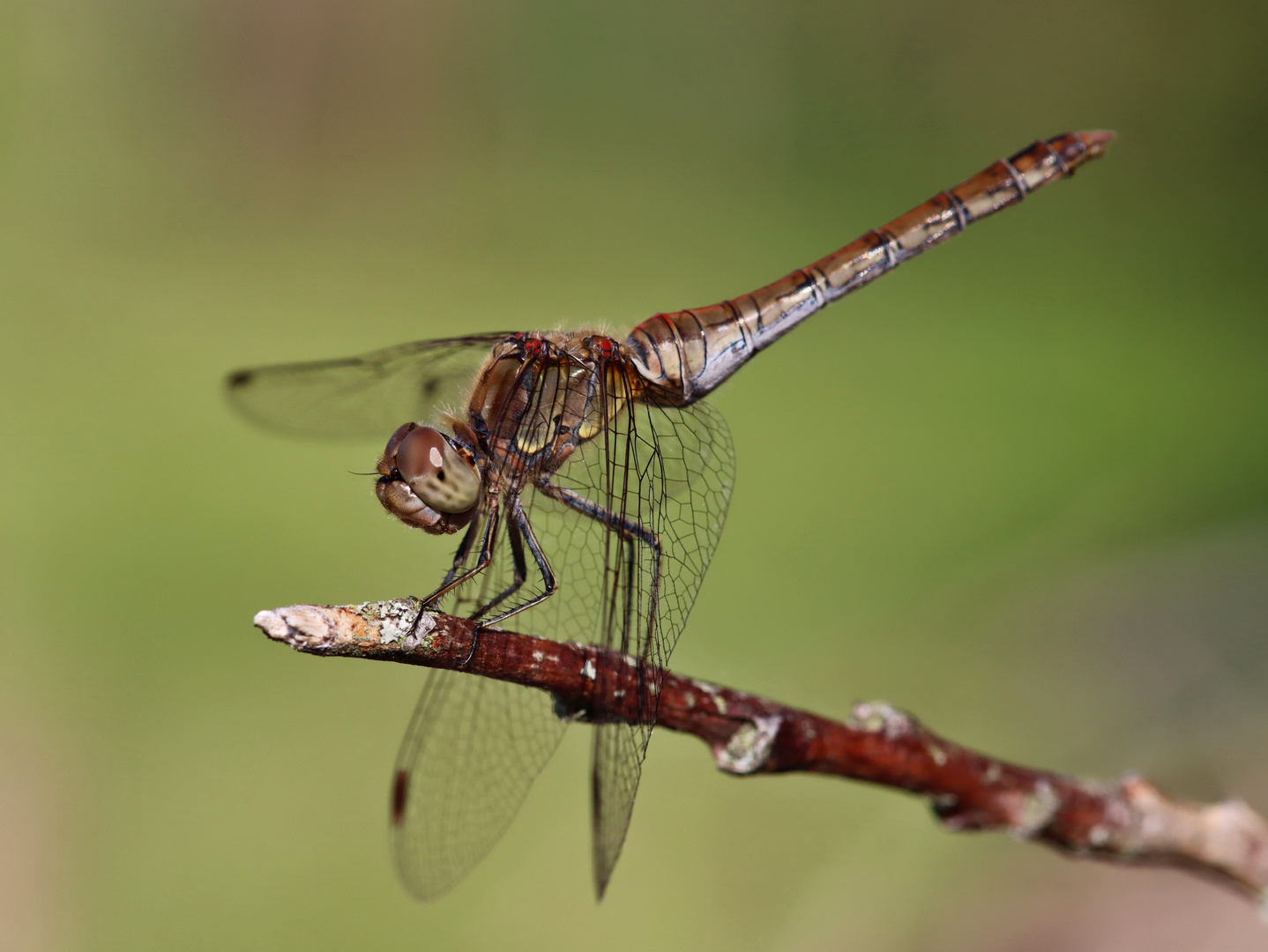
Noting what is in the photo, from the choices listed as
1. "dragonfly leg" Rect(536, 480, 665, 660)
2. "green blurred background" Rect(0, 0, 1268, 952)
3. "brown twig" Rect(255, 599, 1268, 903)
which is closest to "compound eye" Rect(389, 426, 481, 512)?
"dragonfly leg" Rect(536, 480, 665, 660)

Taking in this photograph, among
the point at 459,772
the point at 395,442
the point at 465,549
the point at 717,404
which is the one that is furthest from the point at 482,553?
the point at 717,404

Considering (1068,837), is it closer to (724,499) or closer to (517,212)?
(724,499)

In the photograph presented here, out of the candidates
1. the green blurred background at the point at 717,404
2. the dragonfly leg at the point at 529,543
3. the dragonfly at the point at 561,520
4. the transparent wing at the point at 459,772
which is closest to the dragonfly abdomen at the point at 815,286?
the dragonfly at the point at 561,520

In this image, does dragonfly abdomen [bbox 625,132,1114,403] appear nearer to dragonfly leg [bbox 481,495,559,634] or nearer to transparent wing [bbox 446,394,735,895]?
transparent wing [bbox 446,394,735,895]

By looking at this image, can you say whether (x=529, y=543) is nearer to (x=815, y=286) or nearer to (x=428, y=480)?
(x=428, y=480)

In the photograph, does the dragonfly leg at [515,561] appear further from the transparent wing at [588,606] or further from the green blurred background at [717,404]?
the green blurred background at [717,404]

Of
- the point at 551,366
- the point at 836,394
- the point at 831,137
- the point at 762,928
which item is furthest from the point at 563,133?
the point at 762,928
